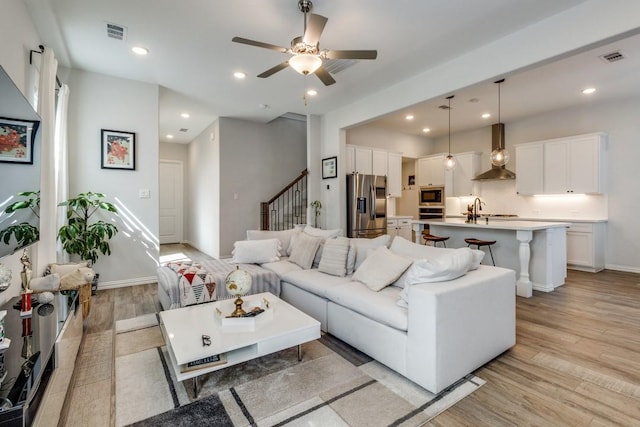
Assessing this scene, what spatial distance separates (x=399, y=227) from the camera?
6.74 m

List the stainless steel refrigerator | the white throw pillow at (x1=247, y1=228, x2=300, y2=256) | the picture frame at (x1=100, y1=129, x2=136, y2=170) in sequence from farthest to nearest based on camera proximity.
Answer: the stainless steel refrigerator → the picture frame at (x1=100, y1=129, x2=136, y2=170) → the white throw pillow at (x1=247, y1=228, x2=300, y2=256)

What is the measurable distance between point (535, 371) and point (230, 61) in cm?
436

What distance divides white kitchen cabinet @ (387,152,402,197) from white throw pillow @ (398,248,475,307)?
4791 millimetres

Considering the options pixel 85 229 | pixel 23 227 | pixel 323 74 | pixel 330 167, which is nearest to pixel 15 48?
pixel 23 227

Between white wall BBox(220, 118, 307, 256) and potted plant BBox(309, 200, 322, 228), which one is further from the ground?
white wall BBox(220, 118, 307, 256)

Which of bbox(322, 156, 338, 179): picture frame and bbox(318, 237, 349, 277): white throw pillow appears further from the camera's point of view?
bbox(322, 156, 338, 179): picture frame

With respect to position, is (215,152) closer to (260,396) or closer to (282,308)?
(282,308)

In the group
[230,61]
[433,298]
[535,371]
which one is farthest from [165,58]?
[535,371]

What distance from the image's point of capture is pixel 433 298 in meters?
1.87

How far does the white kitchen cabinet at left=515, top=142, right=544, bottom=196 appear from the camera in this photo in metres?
6.11

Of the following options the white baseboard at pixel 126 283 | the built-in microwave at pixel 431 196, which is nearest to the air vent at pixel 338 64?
the white baseboard at pixel 126 283

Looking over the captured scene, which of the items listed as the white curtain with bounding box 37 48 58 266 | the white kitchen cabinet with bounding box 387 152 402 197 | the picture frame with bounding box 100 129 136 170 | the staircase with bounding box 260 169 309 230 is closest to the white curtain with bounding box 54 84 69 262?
the picture frame with bounding box 100 129 136 170

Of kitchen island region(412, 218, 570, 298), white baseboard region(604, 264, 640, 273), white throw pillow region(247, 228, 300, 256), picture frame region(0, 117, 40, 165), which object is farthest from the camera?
white baseboard region(604, 264, 640, 273)

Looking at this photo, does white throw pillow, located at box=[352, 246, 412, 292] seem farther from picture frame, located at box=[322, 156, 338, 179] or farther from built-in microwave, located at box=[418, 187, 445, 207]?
built-in microwave, located at box=[418, 187, 445, 207]
